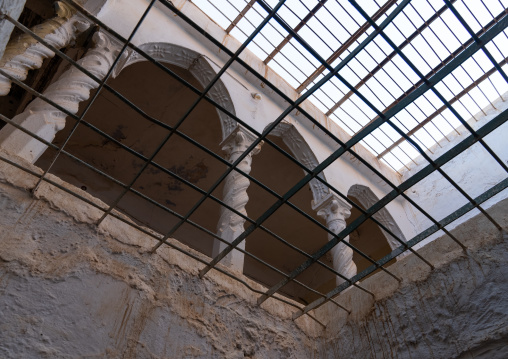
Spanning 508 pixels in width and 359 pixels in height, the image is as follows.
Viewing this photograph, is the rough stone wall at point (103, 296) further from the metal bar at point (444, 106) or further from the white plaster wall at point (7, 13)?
the metal bar at point (444, 106)

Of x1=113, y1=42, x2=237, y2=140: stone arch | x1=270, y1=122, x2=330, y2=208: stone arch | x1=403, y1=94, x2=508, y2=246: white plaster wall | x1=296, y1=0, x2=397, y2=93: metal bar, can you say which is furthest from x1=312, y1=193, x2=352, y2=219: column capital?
x1=296, y1=0, x2=397, y2=93: metal bar

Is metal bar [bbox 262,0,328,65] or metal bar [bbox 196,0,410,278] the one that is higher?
metal bar [bbox 262,0,328,65]

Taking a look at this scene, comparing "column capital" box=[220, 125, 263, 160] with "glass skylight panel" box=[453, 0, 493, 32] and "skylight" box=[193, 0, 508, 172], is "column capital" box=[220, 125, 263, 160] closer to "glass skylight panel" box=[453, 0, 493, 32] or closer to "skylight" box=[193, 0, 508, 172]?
"skylight" box=[193, 0, 508, 172]

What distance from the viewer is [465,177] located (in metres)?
9.55

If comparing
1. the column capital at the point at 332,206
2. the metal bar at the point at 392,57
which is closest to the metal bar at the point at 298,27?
Result: the metal bar at the point at 392,57

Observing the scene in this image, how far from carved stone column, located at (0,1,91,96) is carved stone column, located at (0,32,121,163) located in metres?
0.27

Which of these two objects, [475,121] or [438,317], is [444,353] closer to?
[438,317]

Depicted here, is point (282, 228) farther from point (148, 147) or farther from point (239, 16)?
point (239, 16)

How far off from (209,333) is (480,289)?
182cm

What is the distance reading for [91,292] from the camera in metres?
2.79

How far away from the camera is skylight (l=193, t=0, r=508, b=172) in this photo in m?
8.46

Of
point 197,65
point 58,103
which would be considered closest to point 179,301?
point 58,103

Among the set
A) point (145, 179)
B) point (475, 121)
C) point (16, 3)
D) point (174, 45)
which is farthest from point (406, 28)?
point (16, 3)

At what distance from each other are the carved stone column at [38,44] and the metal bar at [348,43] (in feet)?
15.7
